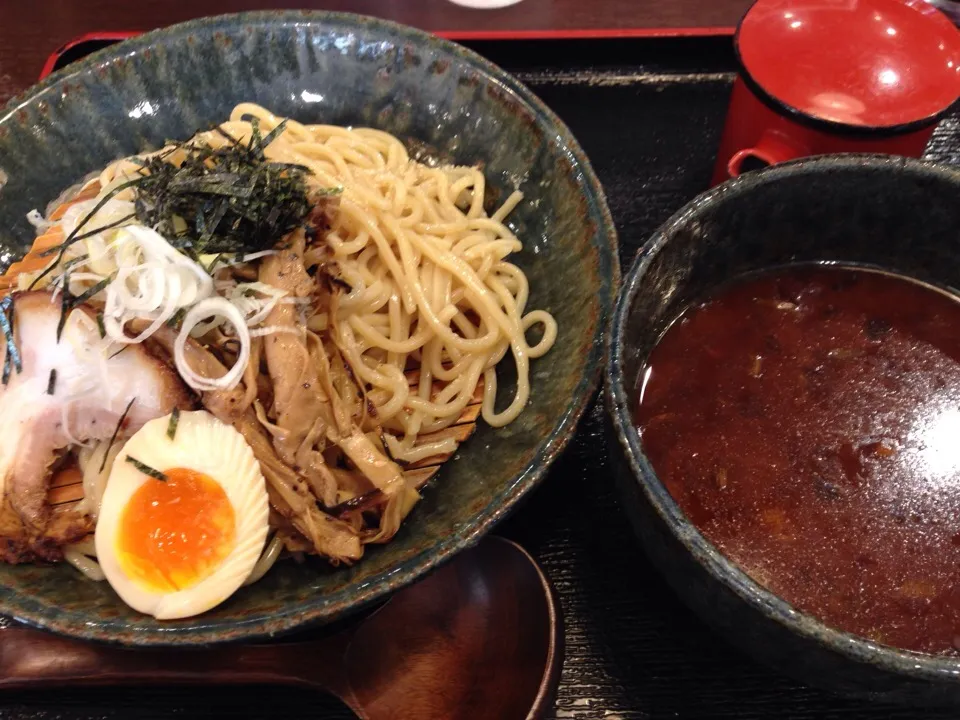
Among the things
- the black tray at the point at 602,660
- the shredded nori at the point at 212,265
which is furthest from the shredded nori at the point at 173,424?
the black tray at the point at 602,660

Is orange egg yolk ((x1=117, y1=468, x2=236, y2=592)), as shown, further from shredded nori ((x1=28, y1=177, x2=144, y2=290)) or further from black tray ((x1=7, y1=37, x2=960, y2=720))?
shredded nori ((x1=28, y1=177, x2=144, y2=290))

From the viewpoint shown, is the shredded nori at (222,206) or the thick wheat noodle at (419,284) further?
the thick wheat noodle at (419,284)

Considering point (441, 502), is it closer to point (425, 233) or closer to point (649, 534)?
point (649, 534)

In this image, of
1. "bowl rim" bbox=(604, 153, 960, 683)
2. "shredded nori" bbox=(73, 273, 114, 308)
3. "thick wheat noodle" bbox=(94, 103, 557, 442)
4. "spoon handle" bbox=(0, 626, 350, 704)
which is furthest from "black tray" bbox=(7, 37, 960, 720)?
"shredded nori" bbox=(73, 273, 114, 308)

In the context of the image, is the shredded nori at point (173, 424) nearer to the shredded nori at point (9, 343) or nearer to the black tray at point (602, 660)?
the shredded nori at point (9, 343)

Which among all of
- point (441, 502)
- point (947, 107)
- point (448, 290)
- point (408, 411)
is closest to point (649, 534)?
point (441, 502)
